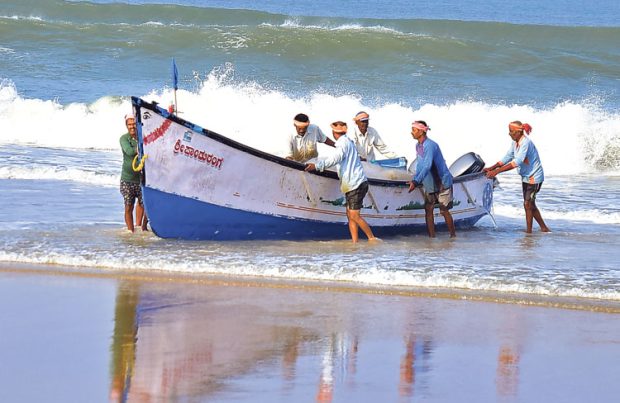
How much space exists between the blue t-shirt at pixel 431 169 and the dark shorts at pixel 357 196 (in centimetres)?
85

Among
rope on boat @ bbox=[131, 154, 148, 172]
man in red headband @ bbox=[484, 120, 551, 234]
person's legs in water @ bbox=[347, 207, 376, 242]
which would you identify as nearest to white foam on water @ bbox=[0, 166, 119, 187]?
rope on boat @ bbox=[131, 154, 148, 172]

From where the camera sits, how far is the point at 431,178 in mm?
13273

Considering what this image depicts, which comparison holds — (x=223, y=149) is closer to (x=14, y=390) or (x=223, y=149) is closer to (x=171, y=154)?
(x=171, y=154)

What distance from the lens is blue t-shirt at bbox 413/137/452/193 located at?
13.0 meters

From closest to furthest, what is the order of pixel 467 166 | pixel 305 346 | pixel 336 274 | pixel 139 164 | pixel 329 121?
pixel 305 346
pixel 336 274
pixel 139 164
pixel 467 166
pixel 329 121


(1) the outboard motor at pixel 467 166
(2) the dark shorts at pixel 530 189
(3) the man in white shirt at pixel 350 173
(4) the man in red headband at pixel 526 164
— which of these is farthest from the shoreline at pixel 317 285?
(1) the outboard motor at pixel 467 166

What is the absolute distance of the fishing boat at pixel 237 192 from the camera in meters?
11.8

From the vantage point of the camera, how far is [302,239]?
12969mm

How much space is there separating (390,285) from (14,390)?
171 inches

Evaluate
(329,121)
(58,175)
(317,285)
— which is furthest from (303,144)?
(329,121)

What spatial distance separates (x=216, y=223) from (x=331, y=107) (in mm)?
12495

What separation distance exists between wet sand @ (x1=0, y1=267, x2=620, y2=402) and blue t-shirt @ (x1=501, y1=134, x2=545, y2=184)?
161 inches

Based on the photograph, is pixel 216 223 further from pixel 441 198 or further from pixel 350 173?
pixel 441 198

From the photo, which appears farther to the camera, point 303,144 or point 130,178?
point 303,144
